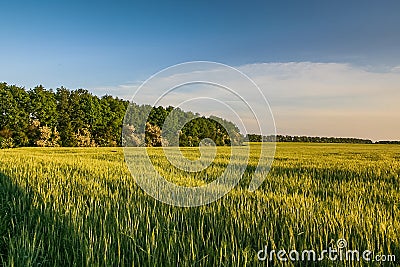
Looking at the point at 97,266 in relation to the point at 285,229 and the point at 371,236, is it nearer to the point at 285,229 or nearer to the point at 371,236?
the point at 285,229

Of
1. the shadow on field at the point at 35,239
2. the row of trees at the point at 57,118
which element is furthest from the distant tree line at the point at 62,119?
the shadow on field at the point at 35,239

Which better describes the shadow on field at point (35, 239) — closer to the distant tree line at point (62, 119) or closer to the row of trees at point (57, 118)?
the distant tree line at point (62, 119)

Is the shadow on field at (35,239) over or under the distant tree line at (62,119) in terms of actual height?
under

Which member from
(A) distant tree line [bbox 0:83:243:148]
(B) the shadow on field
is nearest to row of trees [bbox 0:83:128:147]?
(A) distant tree line [bbox 0:83:243:148]

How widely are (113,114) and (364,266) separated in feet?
156

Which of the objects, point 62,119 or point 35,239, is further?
point 62,119

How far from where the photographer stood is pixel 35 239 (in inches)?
104

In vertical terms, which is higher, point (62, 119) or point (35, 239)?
point (62, 119)

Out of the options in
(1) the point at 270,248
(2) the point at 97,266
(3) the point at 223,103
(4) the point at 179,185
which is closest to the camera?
(2) the point at 97,266

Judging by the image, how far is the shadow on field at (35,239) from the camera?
2.37 meters

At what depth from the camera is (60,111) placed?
140 ft

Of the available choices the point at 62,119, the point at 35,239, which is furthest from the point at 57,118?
the point at 35,239

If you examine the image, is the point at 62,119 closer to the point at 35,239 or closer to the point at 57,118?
the point at 57,118

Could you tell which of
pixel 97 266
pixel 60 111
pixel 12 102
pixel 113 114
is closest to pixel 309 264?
pixel 97 266
